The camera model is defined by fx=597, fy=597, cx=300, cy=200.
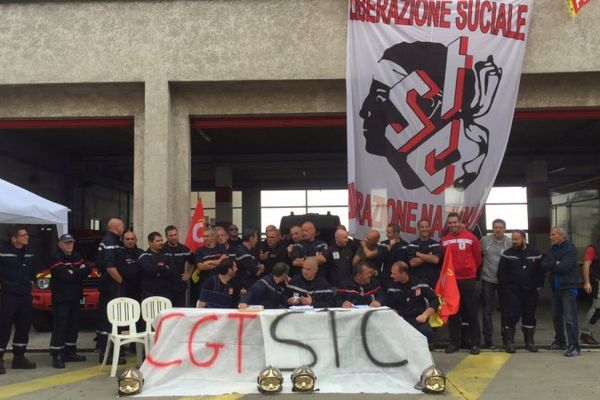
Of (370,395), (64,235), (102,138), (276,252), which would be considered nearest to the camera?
(370,395)

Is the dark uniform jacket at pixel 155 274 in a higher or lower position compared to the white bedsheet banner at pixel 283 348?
higher

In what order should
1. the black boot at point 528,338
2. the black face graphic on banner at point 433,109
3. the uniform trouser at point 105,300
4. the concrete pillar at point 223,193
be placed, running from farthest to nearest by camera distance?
the concrete pillar at point 223,193
the black face graphic on banner at point 433,109
the black boot at point 528,338
the uniform trouser at point 105,300

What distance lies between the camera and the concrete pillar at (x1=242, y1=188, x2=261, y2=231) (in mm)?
25875

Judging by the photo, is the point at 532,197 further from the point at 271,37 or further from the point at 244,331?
the point at 244,331

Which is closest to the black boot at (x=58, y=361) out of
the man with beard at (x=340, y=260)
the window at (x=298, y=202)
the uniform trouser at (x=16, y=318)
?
the uniform trouser at (x=16, y=318)

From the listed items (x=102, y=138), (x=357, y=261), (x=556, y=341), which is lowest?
(x=556, y=341)

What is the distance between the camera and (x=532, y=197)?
67.1ft

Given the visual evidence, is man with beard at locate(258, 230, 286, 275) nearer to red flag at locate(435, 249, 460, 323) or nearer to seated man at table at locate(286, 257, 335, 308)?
seated man at table at locate(286, 257, 335, 308)

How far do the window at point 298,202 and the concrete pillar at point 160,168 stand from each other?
15.8 m

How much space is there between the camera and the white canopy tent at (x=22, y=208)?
799 centimetres

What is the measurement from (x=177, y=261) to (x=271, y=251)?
1551 millimetres

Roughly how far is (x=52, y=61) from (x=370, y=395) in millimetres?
7746

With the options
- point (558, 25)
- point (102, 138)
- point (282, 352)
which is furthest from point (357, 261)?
point (102, 138)

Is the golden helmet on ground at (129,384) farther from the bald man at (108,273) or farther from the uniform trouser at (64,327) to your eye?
the uniform trouser at (64,327)
